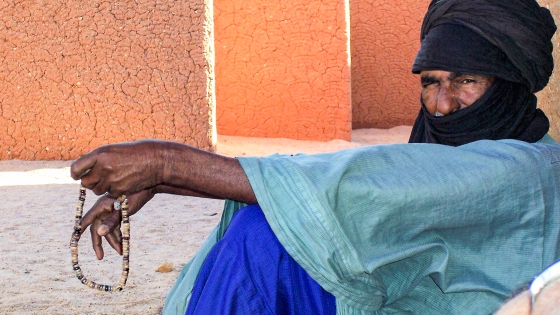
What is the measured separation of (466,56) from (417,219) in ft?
2.30

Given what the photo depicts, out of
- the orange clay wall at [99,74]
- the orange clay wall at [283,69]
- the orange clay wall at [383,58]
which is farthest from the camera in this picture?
the orange clay wall at [383,58]

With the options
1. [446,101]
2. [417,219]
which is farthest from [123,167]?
[446,101]

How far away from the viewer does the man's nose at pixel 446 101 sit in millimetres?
2141

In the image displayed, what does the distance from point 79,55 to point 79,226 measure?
5550mm

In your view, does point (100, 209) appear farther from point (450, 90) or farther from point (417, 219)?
point (450, 90)

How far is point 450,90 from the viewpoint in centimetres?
217

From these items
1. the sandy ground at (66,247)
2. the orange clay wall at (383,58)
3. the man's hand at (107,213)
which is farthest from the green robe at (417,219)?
the orange clay wall at (383,58)

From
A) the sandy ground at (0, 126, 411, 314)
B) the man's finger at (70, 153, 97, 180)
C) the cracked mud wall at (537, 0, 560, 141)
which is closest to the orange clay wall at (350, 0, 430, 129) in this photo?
the sandy ground at (0, 126, 411, 314)

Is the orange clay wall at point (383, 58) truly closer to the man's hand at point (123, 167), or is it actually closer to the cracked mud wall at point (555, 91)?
the cracked mud wall at point (555, 91)

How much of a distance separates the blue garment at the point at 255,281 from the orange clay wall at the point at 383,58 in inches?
383

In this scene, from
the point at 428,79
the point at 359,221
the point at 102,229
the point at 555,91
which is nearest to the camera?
the point at 359,221

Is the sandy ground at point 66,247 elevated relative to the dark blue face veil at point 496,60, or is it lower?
lower

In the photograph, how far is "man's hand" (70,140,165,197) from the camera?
1539mm

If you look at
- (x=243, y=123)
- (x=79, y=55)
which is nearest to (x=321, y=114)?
(x=243, y=123)
